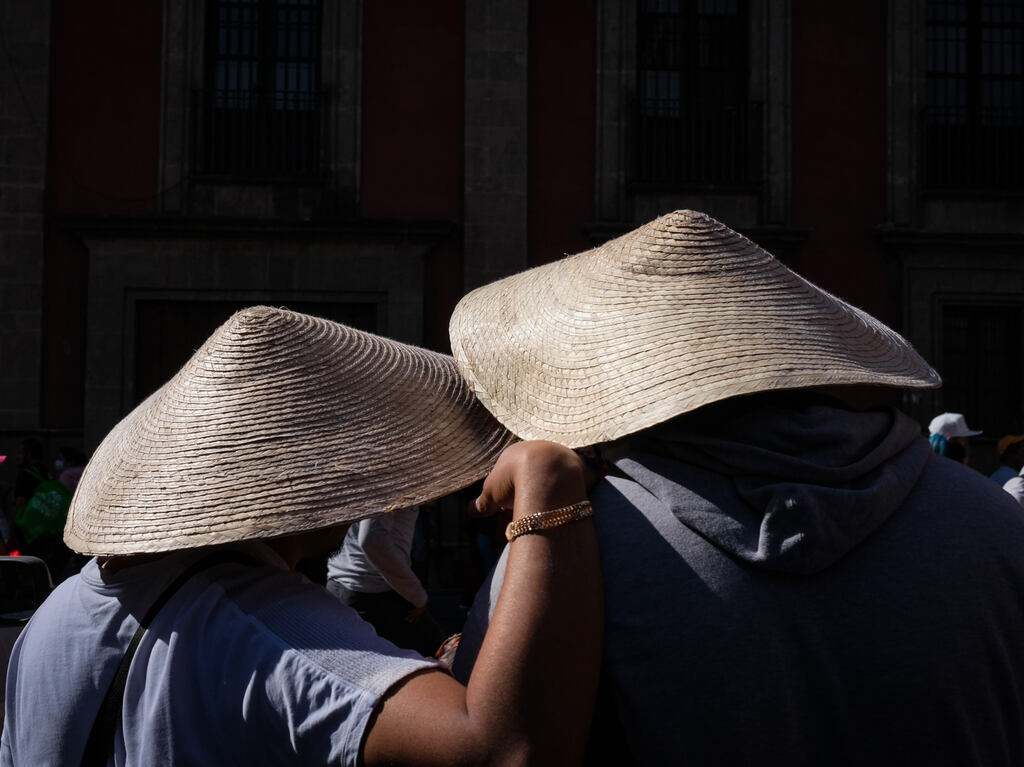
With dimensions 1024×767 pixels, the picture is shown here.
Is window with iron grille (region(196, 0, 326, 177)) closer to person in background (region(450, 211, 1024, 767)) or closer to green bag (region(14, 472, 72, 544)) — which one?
green bag (region(14, 472, 72, 544))

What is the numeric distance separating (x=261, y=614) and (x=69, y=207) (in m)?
12.5

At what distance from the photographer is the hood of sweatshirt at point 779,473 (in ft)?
4.32

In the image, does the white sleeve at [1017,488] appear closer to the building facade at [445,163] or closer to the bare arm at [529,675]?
the bare arm at [529,675]

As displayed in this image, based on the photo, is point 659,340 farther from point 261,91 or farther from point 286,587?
point 261,91

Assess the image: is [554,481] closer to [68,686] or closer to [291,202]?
[68,686]

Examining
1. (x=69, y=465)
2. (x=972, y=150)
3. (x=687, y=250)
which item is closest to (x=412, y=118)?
(x=69, y=465)

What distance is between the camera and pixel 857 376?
146 centimetres

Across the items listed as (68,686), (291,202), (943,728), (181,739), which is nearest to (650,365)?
(943,728)

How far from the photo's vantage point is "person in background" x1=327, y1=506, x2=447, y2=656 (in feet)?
15.7

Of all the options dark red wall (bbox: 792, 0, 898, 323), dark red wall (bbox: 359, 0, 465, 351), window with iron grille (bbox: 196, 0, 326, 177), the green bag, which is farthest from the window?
the green bag

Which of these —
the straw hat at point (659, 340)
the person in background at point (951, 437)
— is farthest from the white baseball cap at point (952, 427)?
the straw hat at point (659, 340)

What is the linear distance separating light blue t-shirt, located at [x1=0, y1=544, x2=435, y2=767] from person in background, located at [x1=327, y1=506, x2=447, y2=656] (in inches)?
126

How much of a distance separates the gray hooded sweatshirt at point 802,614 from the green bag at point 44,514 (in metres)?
8.09

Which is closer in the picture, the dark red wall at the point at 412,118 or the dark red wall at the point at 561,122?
the dark red wall at the point at 412,118
